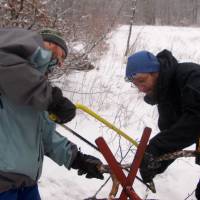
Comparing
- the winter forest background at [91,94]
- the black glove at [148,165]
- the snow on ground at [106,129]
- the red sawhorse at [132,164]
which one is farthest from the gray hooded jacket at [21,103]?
the snow on ground at [106,129]

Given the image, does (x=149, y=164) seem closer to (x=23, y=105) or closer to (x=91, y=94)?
(x=23, y=105)

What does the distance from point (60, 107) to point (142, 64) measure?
0.86m

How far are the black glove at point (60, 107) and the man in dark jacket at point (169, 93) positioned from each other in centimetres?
68

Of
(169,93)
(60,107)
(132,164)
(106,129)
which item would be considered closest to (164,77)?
(169,93)

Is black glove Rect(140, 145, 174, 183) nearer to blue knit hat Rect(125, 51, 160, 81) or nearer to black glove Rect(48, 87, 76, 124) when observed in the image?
blue knit hat Rect(125, 51, 160, 81)

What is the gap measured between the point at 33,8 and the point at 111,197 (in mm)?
3183

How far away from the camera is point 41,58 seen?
2.10 metres

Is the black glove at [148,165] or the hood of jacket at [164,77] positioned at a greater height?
the hood of jacket at [164,77]

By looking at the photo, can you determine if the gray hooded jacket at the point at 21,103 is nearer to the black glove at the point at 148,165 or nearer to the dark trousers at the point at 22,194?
the dark trousers at the point at 22,194

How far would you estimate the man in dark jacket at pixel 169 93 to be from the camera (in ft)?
9.23

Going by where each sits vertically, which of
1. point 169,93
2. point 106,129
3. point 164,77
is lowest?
point 106,129

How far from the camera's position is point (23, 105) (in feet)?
7.00

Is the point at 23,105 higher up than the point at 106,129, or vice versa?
the point at 23,105

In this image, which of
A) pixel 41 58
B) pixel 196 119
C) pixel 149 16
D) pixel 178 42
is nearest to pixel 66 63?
pixel 196 119
